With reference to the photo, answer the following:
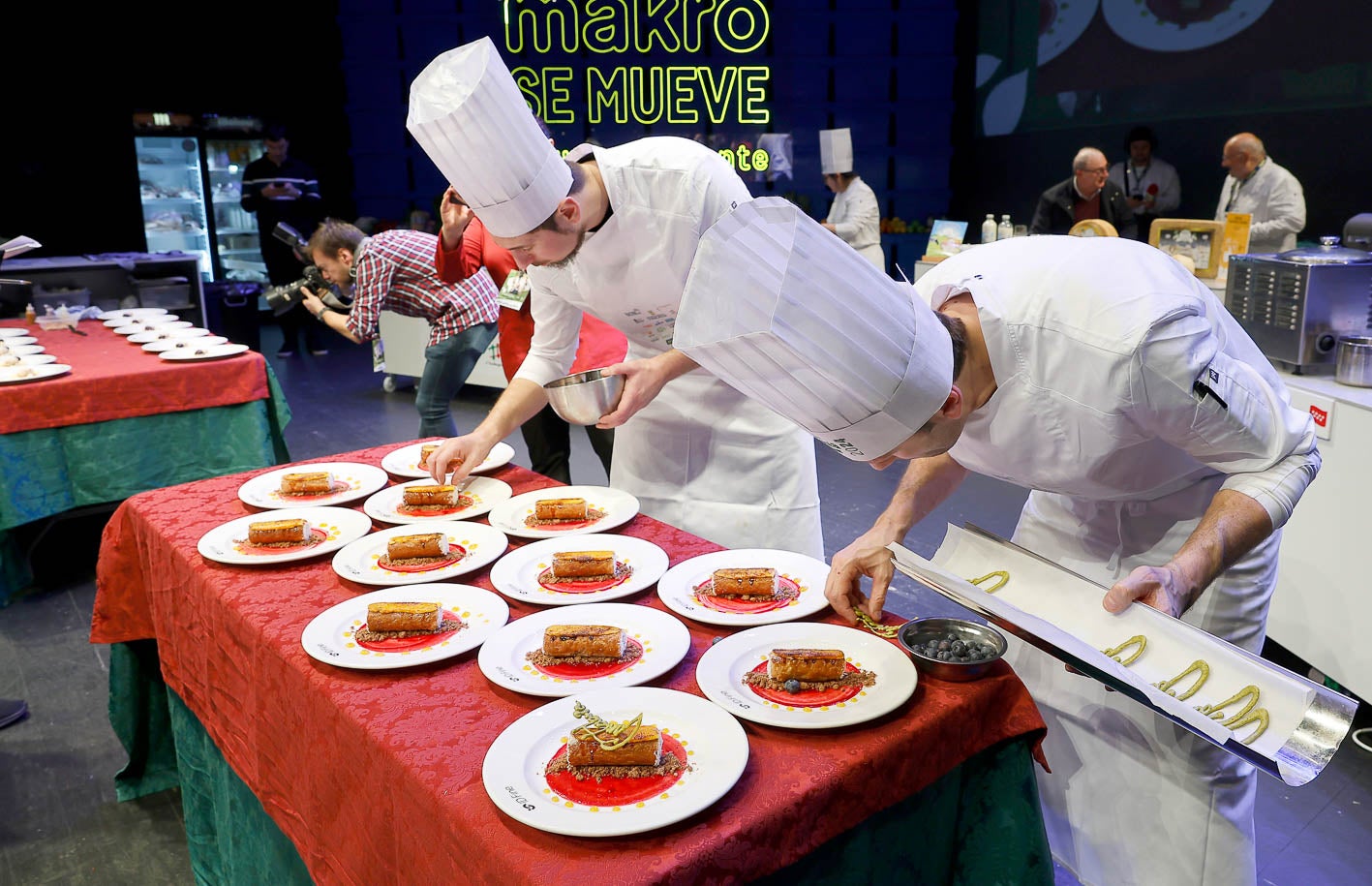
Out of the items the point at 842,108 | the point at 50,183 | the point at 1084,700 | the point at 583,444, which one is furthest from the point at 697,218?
the point at 50,183

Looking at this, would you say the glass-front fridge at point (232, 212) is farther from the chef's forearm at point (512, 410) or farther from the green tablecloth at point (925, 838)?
the green tablecloth at point (925, 838)

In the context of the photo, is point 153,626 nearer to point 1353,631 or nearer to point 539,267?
point 539,267

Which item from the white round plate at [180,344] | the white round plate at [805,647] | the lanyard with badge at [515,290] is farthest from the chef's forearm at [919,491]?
the white round plate at [180,344]

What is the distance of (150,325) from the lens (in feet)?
13.8

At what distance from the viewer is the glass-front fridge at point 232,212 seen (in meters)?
9.61

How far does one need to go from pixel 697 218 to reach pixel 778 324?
0.88 metres

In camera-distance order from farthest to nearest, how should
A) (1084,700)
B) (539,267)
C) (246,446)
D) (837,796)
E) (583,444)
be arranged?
(583,444) → (246,446) → (539,267) → (1084,700) → (837,796)

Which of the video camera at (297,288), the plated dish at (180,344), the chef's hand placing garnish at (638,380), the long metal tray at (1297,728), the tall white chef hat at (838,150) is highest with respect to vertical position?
the tall white chef hat at (838,150)

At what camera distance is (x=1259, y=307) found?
9.10 feet

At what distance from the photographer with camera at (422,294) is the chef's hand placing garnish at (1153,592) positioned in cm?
291

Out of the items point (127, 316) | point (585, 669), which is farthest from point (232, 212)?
point (585, 669)

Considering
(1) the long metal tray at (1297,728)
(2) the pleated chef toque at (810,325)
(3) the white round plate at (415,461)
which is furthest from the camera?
(3) the white round plate at (415,461)

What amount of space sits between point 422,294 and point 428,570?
97.6 inches

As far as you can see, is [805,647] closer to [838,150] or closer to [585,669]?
[585,669]
